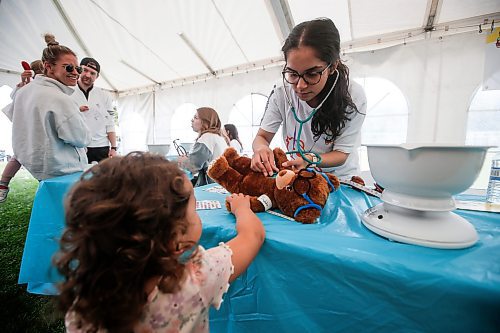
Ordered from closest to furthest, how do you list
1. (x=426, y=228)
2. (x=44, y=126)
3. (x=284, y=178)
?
1. (x=426, y=228)
2. (x=284, y=178)
3. (x=44, y=126)

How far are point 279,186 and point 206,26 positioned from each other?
346 cm

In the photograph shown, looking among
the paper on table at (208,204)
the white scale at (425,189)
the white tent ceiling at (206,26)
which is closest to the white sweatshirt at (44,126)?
the paper on table at (208,204)

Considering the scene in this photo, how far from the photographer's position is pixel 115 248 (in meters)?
0.33

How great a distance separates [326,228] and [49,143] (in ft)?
5.38

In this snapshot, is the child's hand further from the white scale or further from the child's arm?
the white scale

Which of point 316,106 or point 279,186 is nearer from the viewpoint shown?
point 279,186

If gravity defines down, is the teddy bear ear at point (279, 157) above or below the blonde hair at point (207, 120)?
below

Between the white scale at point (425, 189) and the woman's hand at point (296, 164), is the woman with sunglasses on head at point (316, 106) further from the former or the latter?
the white scale at point (425, 189)

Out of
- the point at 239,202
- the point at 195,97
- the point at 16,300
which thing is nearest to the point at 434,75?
the point at 239,202

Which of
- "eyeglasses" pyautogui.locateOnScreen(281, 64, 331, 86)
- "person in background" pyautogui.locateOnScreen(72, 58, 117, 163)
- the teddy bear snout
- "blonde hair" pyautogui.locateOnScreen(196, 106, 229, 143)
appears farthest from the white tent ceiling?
the teddy bear snout

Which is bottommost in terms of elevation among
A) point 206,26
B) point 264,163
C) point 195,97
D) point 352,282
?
point 352,282

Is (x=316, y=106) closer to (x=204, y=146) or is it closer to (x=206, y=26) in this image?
(x=204, y=146)

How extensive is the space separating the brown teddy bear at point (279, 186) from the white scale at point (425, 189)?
159mm

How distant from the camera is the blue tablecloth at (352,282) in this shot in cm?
35
